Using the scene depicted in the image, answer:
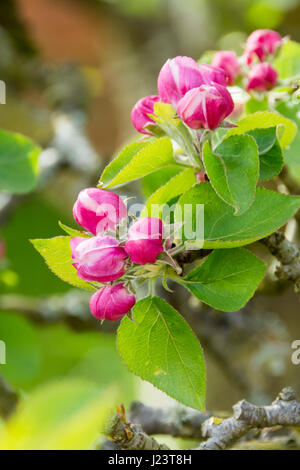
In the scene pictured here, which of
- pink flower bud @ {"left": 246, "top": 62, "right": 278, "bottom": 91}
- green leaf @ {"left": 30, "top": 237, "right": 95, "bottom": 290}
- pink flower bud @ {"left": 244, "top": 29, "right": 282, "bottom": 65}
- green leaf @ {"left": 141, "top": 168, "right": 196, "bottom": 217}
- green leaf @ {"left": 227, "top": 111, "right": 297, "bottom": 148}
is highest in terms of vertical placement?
pink flower bud @ {"left": 244, "top": 29, "right": 282, "bottom": 65}

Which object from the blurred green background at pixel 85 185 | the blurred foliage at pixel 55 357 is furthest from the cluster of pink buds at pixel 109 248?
the blurred foliage at pixel 55 357

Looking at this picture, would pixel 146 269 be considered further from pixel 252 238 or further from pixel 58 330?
pixel 58 330

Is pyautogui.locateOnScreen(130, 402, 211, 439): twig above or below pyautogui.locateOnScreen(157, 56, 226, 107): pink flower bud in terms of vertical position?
below

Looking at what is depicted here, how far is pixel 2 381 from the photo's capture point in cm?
64

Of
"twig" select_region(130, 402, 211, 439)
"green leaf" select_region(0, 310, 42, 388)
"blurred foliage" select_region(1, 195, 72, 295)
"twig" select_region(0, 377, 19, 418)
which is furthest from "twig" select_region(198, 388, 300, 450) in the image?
"blurred foliage" select_region(1, 195, 72, 295)

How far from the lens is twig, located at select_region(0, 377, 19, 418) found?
2.03ft

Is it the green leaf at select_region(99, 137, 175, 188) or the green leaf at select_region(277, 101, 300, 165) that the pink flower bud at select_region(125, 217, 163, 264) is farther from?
the green leaf at select_region(277, 101, 300, 165)

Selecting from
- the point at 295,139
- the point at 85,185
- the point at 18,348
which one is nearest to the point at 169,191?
the point at 295,139

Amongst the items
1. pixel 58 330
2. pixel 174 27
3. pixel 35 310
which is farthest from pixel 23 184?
pixel 174 27

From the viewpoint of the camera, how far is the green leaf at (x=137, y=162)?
0.39 metres

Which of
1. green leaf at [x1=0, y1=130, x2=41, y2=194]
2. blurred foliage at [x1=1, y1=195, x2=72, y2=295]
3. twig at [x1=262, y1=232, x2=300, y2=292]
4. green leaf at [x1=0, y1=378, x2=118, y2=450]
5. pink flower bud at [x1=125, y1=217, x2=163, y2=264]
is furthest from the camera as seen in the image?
blurred foliage at [x1=1, y1=195, x2=72, y2=295]

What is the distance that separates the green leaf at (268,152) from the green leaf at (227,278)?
2.6 inches

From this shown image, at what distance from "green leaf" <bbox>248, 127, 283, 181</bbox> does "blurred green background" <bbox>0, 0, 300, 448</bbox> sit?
22 centimetres

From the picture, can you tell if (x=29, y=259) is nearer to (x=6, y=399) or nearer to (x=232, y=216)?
(x=6, y=399)
